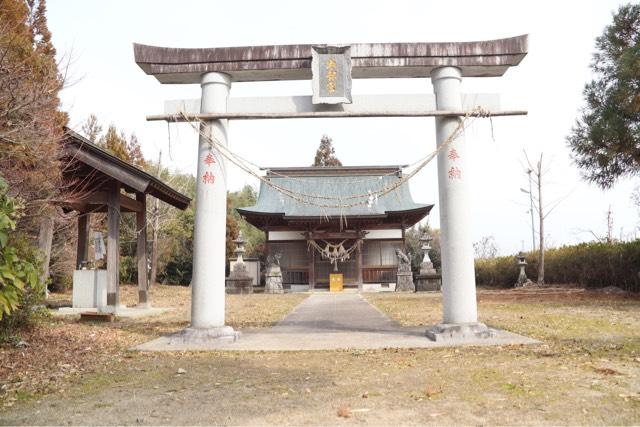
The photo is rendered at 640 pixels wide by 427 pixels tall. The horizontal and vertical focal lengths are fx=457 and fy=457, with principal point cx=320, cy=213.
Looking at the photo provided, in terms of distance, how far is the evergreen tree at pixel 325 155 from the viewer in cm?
4414

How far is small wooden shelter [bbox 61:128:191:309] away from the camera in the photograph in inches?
441

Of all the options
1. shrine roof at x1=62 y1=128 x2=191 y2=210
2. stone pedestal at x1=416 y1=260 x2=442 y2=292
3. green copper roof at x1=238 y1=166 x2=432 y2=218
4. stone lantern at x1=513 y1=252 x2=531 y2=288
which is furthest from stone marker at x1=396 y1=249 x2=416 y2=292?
shrine roof at x1=62 y1=128 x2=191 y2=210

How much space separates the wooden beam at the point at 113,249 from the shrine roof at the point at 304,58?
589cm

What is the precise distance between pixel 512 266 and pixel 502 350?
2272 centimetres

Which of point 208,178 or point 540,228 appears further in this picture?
point 540,228

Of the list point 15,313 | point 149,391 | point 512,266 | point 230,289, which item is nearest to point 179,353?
point 149,391

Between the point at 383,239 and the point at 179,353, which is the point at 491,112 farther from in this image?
the point at 383,239

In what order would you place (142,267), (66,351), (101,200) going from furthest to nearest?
1. (142,267)
2. (101,200)
3. (66,351)

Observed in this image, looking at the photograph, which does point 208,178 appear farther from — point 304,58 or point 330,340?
point 330,340

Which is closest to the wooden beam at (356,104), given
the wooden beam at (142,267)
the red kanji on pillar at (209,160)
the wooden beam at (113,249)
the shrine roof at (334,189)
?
the red kanji on pillar at (209,160)

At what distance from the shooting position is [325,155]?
1756 inches

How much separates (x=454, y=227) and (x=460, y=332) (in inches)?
60.0

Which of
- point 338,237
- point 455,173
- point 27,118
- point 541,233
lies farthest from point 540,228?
point 27,118

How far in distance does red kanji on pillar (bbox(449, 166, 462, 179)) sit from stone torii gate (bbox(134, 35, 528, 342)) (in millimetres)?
15
